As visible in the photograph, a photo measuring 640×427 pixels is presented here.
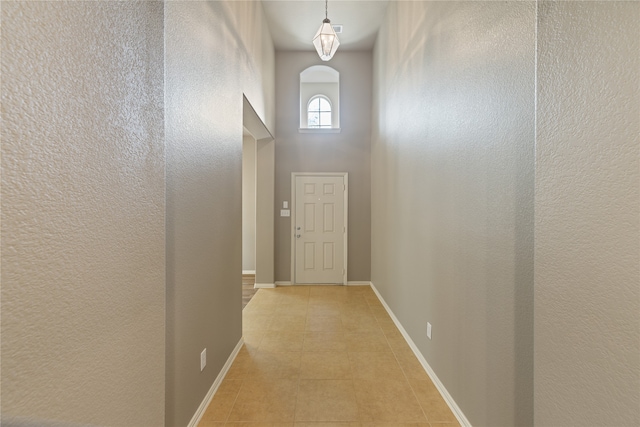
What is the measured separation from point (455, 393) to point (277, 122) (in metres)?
4.62

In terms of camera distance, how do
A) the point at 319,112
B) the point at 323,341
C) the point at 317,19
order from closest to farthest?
the point at 323,341
the point at 317,19
the point at 319,112

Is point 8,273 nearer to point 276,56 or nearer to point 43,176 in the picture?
point 43,176

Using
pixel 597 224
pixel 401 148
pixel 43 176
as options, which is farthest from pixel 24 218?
pixel 401 148

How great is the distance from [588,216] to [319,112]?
5.78 meters

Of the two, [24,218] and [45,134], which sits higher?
[45,134]

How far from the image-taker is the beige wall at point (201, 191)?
5.39 ft

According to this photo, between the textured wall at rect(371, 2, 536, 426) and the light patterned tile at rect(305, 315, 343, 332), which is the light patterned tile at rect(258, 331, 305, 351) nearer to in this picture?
the light patterned tile at rect(305, 315, 343, 332)

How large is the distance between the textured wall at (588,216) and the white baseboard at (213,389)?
71.9 inches

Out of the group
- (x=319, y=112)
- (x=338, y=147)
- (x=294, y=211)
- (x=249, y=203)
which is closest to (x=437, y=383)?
(x=294, y=211)

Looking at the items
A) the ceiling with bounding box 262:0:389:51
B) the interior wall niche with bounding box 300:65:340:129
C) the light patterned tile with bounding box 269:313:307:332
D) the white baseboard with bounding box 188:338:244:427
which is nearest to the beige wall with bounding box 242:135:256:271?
the interior wall niche with bounding box 300:65:340:129

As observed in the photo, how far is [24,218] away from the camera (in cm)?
70

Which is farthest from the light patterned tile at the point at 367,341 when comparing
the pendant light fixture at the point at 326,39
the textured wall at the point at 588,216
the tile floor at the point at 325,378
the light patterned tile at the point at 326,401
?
the pendant light fixture at the point at 326,39

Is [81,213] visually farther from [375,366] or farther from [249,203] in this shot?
[249,203]

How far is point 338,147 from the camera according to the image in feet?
17.9
